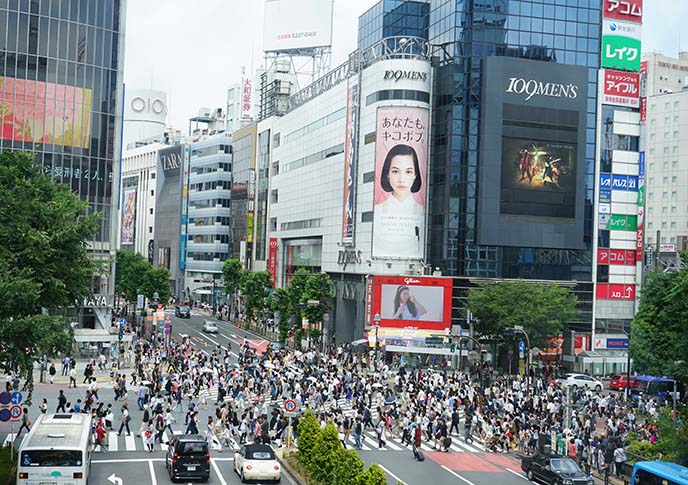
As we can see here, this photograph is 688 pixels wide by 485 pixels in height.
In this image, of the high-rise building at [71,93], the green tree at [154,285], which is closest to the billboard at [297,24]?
the green tree at [154,285]

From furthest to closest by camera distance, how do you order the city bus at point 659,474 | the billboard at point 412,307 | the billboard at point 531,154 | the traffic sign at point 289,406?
the billboard at point 531,154, the billboard at point 412,307, the traffic sign at point 289,406, the city bus at point 659,474

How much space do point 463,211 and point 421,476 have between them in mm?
45957

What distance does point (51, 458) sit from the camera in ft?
83.2

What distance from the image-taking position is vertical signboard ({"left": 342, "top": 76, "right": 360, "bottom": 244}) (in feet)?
267

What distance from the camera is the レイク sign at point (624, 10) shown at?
81250mm

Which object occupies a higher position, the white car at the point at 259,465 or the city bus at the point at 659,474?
the city bus at the point at 659,474

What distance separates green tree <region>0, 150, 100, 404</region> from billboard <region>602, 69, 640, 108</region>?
6003 cm

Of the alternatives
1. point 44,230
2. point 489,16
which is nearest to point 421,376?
point 44,230

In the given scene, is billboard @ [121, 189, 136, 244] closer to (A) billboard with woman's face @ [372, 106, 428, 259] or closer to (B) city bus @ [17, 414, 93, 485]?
(A) billboard with woman's face @ [372, 106, 428, 259]

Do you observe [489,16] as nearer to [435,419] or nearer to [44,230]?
[435,419]

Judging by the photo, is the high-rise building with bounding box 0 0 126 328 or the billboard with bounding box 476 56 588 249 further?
the billboard with bounding box 476 56 588 249

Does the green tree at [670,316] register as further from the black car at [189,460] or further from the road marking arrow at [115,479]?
the road marking arrow at [115,479]

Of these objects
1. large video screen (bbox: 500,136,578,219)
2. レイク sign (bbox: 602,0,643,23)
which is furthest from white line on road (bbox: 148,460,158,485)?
レイク sign (bbox: 602,0,643,23)

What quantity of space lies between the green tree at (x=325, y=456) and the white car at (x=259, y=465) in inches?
82.0
